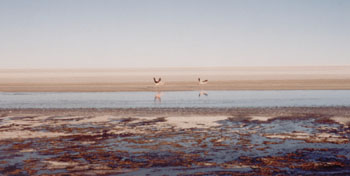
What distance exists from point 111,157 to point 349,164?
21.6 feet

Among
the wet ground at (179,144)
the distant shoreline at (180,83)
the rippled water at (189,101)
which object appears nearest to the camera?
the wet ground at (179,144)

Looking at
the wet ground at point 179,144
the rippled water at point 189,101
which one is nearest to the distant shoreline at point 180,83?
the rippled water at point 189,101

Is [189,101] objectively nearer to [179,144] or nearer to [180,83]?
[179,144]

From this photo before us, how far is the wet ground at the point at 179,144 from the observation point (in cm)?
907

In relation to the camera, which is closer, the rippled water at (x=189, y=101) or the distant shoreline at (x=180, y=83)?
the rippled water at (x=189, y=101)

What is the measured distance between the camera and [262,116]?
18.0 meters

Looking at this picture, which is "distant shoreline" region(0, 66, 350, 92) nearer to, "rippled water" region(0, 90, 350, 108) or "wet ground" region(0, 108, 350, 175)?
"rippled water" region(0, 90, 350, 108)

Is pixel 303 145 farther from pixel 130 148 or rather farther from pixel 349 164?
pixel 130 148

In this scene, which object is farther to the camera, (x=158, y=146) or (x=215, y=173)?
(x=158, y=146)

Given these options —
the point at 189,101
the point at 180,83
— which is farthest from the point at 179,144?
the point at 180,83

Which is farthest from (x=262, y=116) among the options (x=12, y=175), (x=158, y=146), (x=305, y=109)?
(x=12, y=175)

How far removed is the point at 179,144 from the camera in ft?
38.3

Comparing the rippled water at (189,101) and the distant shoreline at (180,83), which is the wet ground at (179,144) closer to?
the rippled water at (189,101)

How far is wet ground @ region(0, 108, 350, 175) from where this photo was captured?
357 inches
